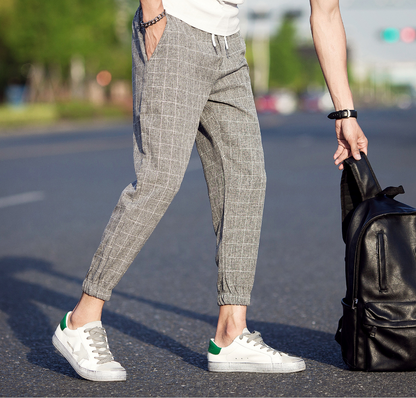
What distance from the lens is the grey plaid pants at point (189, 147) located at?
2400 mm

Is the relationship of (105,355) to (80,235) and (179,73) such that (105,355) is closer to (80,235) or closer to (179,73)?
(179,73)

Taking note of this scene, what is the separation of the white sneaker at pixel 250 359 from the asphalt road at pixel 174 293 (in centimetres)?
3

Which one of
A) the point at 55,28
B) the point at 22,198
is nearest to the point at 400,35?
the point at 55,28

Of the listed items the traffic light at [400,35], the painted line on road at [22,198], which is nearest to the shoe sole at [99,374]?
the painted line on road at [22,198]

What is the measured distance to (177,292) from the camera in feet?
12.9

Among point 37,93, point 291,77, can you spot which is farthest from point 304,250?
point 291,77

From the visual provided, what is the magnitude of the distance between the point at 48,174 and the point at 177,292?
6881 mm

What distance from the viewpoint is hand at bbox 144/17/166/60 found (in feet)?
7.79

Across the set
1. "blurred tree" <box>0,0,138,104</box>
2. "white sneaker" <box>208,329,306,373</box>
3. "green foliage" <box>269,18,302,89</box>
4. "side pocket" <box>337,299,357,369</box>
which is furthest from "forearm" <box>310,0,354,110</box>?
"green foliage" <box>269,18,302,89</box>

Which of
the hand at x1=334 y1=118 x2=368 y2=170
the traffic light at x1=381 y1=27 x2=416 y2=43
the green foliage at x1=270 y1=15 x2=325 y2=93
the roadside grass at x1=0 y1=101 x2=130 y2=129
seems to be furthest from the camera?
the green foliage at x1=270 y1=15 x2=325 y2=93

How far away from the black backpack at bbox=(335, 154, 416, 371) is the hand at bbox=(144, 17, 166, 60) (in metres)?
0.87

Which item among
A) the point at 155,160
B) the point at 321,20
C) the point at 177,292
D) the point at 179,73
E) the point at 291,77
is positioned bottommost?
the point at 177,292

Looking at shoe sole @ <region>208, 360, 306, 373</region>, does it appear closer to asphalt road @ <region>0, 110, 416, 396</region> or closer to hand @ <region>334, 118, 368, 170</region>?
asphalt road @ <region>0, 110, 416, 396</region>

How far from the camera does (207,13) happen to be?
8.07ft
